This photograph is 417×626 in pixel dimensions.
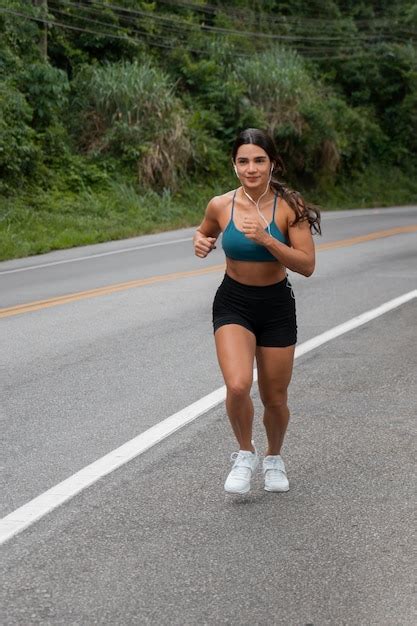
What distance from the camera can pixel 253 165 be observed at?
18.6ft

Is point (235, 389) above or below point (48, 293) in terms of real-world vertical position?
above

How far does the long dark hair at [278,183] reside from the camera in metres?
5.68

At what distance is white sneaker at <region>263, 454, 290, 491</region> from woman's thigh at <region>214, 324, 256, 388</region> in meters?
0.56

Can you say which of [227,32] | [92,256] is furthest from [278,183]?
[227,32]

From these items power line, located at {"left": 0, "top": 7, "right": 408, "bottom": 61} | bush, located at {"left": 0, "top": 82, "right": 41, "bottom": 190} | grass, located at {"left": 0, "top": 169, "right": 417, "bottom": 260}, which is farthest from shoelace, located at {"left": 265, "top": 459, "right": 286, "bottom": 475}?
power line, located at {"left": 0, "top": 7, "right": 408, "bottom": 61}

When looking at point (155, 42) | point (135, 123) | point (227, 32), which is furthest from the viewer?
point (227, 32)

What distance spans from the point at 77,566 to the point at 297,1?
45.9m

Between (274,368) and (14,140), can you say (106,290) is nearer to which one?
(274,368)

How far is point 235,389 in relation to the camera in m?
5.70

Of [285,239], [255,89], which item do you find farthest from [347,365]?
[255,89]

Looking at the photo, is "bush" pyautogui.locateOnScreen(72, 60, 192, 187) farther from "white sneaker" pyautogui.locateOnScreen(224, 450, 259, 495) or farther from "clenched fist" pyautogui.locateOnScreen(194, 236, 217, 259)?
"white sneaker" pyautogui.locateOnScreen(224, 450, 259, 495)

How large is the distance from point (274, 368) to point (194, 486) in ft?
2.45

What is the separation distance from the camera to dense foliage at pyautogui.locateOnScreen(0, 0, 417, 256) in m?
28.6

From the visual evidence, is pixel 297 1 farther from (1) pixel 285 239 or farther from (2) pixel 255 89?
(1) pixel 285 239
